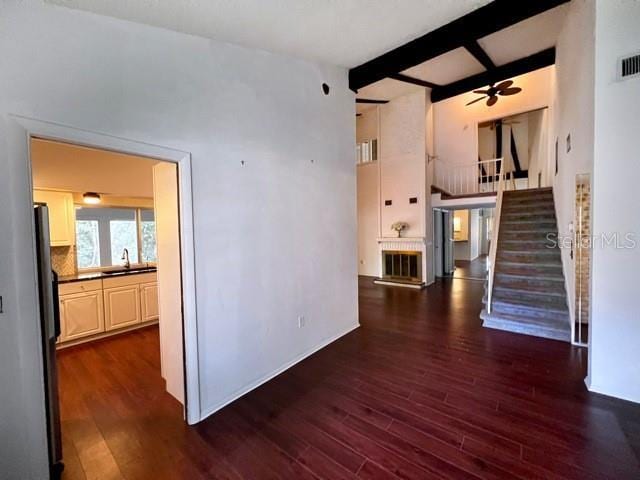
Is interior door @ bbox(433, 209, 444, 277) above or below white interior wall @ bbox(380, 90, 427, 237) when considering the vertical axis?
below

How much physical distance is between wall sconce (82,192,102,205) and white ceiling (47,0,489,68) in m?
3.17

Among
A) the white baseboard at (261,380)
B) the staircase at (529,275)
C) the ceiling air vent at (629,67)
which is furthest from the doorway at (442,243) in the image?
the ceiling air vent at (629,67)

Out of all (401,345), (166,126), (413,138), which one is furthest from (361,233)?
(166,126)

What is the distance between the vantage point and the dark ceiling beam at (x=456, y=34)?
2.77 meters

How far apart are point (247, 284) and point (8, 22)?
2105mm

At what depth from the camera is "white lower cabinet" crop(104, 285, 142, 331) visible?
12.8ft

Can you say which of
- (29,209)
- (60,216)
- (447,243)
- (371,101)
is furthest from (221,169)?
(447,243)

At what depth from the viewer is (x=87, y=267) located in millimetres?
4258

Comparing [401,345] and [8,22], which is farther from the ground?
[8,22]

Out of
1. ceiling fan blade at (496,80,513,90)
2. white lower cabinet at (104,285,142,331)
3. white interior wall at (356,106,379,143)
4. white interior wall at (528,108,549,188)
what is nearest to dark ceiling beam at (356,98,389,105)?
white interior wall at (356,106,379,143)

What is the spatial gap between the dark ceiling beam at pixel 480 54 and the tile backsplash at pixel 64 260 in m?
7.16

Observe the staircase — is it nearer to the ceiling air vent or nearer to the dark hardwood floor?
the dark hardwood floor

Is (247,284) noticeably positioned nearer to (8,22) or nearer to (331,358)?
(331,358)

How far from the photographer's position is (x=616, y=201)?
232cm
